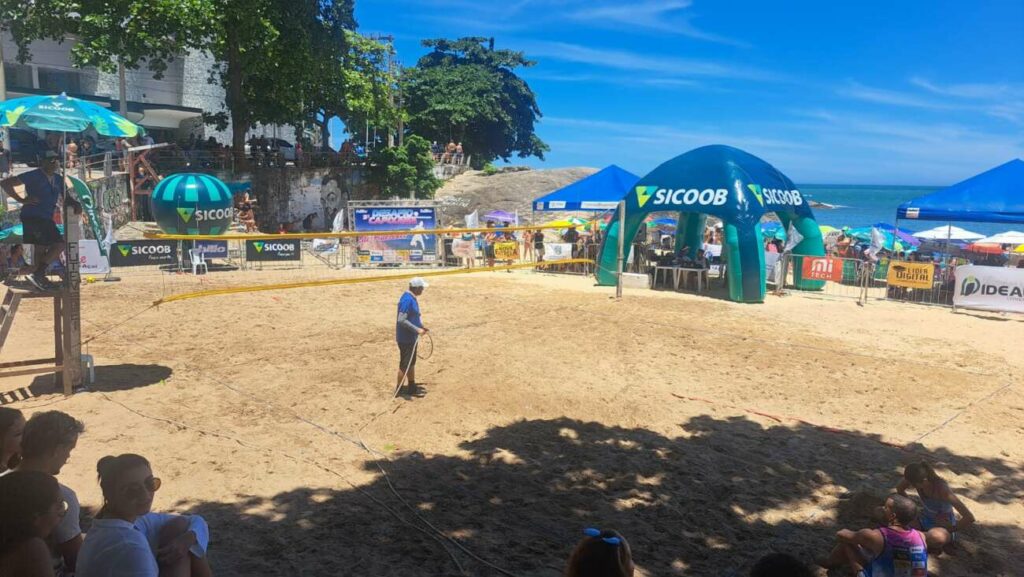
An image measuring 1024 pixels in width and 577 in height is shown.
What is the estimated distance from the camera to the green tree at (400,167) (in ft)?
117

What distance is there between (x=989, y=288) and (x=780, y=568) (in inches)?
640

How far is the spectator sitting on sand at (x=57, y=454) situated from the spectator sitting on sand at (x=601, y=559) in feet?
8.07

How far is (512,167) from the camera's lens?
4728 cm

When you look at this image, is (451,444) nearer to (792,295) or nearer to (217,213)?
(792,295)

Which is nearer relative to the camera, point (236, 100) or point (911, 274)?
point (911, 274)

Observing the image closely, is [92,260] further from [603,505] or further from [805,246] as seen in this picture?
[805,246]

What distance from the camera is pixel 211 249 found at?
19594mm

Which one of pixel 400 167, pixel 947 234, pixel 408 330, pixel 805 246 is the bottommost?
pixel 408 330

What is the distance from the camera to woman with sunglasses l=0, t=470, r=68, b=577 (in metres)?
2.58

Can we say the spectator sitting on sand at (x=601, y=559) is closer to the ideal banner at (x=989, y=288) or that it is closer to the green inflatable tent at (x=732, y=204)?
the green inflatable tent at (x=732, y=204)

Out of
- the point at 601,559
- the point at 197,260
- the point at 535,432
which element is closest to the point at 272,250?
the point at 197,260

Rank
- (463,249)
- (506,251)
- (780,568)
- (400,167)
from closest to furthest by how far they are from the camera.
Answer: (780,568) < (463,249) < (506,251) < (400,167)

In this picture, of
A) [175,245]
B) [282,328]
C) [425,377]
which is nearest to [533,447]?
[425,377]

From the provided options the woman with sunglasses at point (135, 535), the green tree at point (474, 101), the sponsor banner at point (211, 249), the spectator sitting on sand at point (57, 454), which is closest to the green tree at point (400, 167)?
the green tree at point (474, 101)
